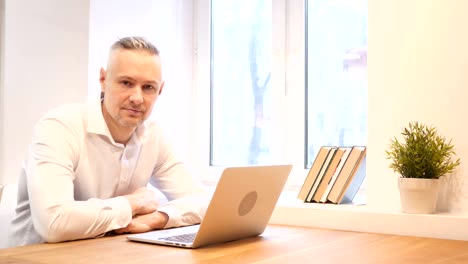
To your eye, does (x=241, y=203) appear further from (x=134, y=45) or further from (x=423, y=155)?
(x=134, y=45)

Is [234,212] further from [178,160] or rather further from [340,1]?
[340,1]

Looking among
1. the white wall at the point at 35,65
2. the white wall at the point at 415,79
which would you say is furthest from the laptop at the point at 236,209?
the white wall at the point at 35,65

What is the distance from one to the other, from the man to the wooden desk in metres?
0.13

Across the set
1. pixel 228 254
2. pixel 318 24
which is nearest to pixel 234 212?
pixel 228 254

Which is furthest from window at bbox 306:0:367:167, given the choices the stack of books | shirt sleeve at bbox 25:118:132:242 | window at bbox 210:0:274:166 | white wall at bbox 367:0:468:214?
shirt sleeve at bbox 25:118:132:242

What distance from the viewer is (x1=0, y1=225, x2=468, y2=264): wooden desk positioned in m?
1.42

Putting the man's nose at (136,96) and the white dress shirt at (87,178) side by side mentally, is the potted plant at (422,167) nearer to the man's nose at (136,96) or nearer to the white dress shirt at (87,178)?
the white dress shirt at (87,178)

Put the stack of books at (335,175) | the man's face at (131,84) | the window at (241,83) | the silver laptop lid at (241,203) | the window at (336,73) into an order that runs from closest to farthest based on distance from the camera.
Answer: the silver laptop lid at (241,203) < the man's face at (131,84) < the stack of books at (335,175) < the window at (336,73) < the window at (241,83)

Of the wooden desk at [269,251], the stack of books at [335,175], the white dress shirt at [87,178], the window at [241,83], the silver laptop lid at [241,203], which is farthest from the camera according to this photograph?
the window at [241,83]

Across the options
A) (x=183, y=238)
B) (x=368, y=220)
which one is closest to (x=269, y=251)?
(x=183, y=238)

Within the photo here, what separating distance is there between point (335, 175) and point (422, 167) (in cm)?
43

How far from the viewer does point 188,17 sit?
3.39 metres

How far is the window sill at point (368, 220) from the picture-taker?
5.83 feet

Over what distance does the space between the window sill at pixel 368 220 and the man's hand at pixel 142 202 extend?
432mm
